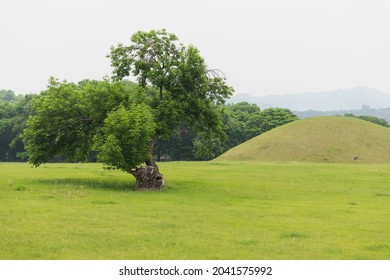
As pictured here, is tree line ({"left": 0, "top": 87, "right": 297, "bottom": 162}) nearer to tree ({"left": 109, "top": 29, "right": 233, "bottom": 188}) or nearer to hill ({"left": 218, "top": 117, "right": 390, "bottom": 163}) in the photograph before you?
hill ({"left": 218, "top": 117, "right": 390, "bottom": 163})

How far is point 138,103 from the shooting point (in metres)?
41.3

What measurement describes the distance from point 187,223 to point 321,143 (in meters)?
89.8

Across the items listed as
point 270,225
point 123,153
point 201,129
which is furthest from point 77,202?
point 201,129

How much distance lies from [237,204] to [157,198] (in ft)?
18.4

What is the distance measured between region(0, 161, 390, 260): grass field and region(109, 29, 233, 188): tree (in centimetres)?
742

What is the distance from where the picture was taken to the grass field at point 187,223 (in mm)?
15953

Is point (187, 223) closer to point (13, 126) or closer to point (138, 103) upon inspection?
point (138, 103)

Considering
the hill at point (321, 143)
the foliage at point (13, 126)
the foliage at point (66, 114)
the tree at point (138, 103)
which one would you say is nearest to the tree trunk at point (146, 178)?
the tree at point (138, 103)

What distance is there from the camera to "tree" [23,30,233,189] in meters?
40.6

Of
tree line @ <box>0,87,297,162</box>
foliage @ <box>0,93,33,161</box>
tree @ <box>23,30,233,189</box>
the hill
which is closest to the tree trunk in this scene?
tree @ <box>23,30,233,189</box>

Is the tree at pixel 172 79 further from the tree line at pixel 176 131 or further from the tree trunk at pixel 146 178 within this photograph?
the tree line at pixel 176 131

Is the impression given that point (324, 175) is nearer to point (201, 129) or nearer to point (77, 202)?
point (201, 129)

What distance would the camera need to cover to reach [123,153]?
36.3 meters

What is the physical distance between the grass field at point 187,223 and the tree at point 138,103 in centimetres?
413
